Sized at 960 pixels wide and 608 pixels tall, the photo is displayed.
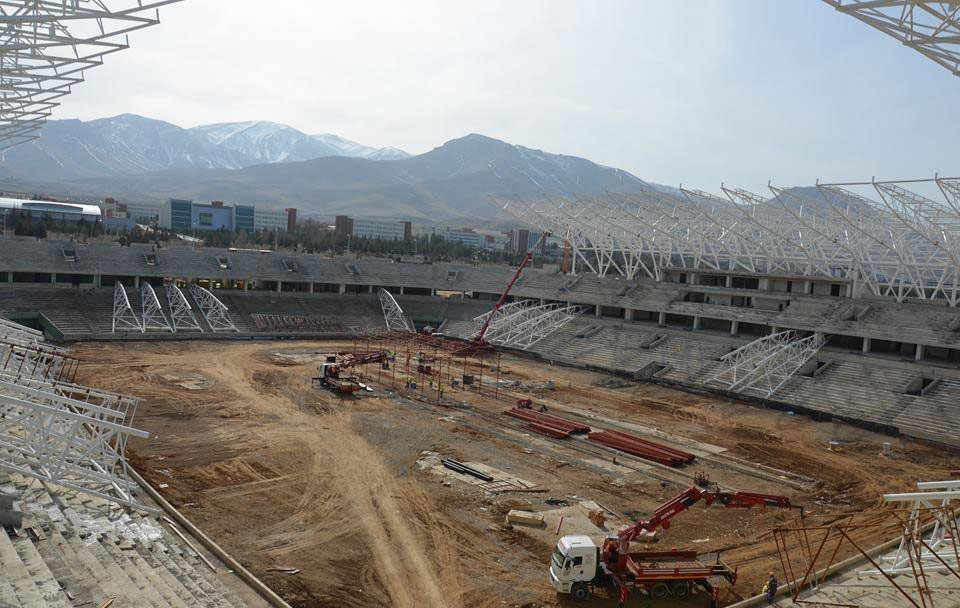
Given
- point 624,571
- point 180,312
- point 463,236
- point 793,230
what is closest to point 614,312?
point 793,230

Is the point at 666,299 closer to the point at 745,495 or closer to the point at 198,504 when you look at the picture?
the point at 745,495

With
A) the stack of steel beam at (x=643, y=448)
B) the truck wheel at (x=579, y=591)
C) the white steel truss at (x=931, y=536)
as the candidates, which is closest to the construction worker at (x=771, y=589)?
the white steel truss at (x=931, y=536)

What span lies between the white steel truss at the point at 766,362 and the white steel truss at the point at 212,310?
3283cm

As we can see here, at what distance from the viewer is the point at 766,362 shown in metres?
37.0

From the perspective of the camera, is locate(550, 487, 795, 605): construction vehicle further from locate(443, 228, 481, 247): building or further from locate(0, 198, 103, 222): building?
locate(443, 228, 481, 247): building

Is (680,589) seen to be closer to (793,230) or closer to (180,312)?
(793,230)

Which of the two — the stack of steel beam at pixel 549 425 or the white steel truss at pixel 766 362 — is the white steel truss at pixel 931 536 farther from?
the white steel truss at pixel 766 362

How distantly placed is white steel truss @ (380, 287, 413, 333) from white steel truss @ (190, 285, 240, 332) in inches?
477

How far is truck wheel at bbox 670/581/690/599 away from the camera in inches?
539

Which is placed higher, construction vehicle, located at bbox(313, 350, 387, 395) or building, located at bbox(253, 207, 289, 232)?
building, located at bbox(253, 207, 289, 232)

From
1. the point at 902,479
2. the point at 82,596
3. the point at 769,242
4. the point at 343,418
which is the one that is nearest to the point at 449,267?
the point at 769,242

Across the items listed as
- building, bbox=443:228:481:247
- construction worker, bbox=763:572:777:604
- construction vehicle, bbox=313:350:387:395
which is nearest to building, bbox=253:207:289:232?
building, bbox=443:228:481:247

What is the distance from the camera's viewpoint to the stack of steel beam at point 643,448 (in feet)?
77.7

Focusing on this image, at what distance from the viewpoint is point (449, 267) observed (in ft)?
203
